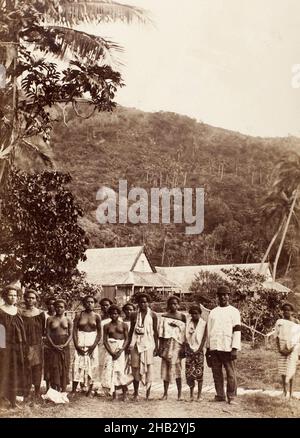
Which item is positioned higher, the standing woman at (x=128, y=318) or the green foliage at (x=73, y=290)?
the green foliage at (x=73, y=290)

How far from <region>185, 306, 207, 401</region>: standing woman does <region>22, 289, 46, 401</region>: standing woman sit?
1.58 meters

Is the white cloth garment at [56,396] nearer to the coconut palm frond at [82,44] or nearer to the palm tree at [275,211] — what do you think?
the palm tree at [275,211]

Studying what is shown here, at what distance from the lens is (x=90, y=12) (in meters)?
7.11

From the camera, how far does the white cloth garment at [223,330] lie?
22.5ft

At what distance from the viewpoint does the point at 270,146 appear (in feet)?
23.3

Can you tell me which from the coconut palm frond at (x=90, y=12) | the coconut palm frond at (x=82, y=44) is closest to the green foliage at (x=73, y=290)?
the coconut palm frond at (x=82, y=44)

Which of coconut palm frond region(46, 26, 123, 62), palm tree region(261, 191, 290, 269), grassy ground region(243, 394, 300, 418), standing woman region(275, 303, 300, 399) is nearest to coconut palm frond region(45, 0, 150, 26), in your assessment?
coconut palm frond region(46, 26, 123, 62)

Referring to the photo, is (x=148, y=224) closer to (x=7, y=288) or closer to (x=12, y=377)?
(x=7, y=288)

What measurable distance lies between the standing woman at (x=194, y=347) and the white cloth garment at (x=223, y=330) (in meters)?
0.08

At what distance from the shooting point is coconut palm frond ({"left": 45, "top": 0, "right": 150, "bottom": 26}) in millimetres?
7090

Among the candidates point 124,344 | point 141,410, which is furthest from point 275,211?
point 141,410

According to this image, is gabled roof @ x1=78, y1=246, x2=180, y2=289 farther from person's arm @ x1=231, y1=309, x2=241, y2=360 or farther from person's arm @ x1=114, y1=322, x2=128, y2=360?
person's arm @ x1=231, y1=309, x2=241, y2=360
